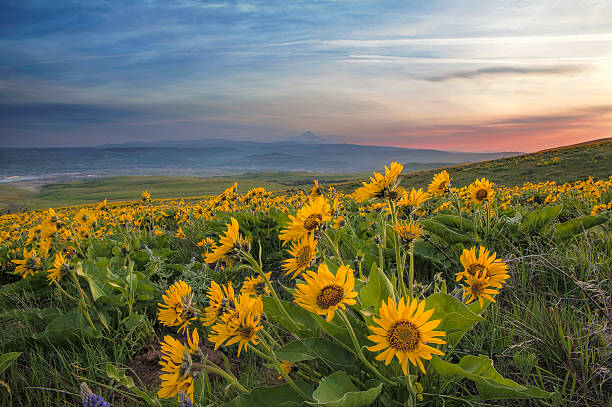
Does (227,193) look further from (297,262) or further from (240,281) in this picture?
(297,262)

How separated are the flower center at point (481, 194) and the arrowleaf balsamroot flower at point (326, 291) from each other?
2.00 m

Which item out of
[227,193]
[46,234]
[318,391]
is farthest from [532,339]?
[227,193]

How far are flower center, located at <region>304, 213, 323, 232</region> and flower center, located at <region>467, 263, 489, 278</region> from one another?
69cm

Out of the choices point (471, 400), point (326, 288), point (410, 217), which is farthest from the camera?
point (410, 217)

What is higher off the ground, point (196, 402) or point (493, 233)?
point (493, 233)

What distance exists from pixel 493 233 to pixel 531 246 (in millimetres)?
353

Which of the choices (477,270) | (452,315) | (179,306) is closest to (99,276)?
(179,306)

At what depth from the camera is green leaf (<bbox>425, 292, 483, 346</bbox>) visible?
133 centimetres

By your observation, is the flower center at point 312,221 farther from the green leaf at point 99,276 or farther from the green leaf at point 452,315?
the green leaf at point 99,276

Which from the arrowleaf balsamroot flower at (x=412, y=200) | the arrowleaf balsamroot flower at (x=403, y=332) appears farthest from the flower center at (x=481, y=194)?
the arrowleaf balsamroot flower at (x=403, y=332)

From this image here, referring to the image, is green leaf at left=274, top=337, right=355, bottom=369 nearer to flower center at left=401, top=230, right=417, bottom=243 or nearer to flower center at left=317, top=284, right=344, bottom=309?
flower center at left=317, top=284, right=344, bottom=309

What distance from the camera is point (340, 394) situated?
4.09 feet

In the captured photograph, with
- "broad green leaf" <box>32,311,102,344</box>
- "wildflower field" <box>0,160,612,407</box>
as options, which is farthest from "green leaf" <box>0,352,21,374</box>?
"broad green leaf" <box>32,311,102,344</box>

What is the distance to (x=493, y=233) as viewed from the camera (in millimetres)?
3033
